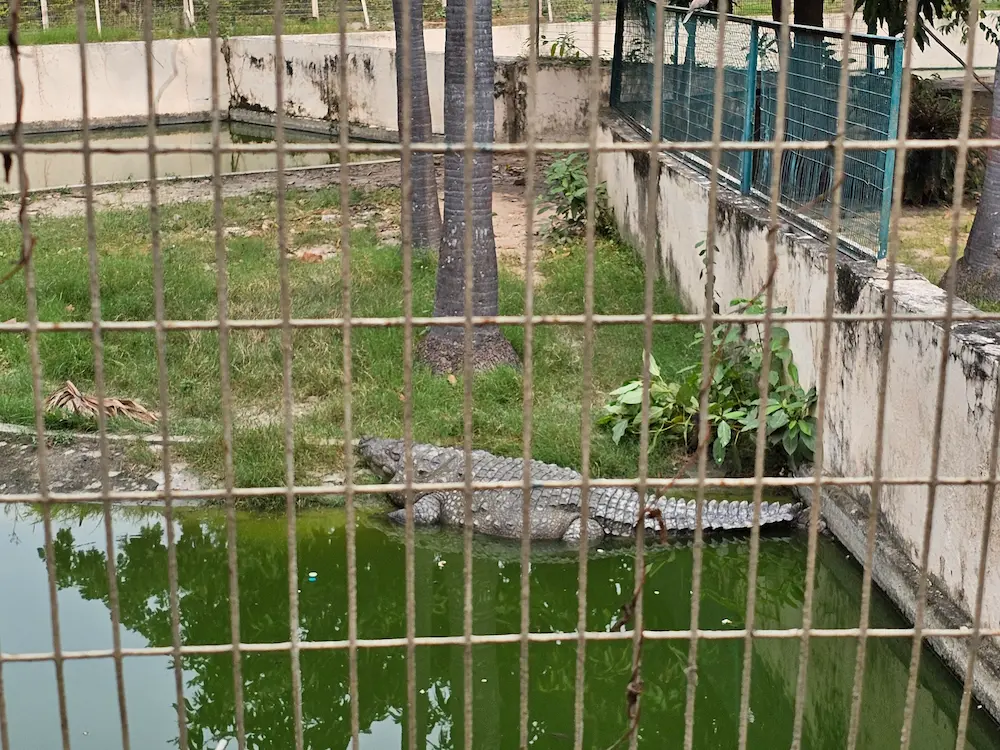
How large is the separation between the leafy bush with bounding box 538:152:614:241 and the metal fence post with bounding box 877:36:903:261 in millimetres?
4648

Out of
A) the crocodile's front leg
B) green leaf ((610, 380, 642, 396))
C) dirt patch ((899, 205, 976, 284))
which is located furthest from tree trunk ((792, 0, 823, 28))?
the crocodile's front leg

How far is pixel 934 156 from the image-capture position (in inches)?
366

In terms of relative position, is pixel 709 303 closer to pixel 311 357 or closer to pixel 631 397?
pixel 631 397

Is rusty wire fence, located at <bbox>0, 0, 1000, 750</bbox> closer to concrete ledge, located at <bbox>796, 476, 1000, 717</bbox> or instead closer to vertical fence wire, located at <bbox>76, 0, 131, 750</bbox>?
vertical fence wire, located at <bbox>76, 0, 131, 750</bbox>

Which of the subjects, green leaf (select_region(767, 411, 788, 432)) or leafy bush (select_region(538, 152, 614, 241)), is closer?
green leaf (select_region(767, 411, 788, 432))

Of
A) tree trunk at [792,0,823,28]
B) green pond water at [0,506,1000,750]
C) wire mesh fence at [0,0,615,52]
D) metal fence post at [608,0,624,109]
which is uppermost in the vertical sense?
wire mesh fence at [0,0,615,52]

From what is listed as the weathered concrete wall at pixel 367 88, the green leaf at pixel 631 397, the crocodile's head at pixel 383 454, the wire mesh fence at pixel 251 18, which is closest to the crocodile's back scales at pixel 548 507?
the crocodile's head at pixel 383 454

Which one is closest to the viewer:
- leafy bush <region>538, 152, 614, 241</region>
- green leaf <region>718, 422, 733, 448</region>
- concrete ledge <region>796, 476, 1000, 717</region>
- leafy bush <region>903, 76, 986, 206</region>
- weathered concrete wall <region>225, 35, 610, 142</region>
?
concrete ledge <region>796, 476, 1000, 717</region>

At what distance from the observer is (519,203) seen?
11500mm

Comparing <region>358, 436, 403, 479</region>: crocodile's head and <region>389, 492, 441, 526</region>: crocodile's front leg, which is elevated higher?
<region>358, 436, 403, 479</region>: crocodile's head

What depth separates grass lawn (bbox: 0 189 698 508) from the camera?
6523mm

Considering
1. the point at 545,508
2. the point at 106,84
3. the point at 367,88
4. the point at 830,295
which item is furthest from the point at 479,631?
the point at 106,84

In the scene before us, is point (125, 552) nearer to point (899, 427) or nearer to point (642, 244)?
point (899, 427)

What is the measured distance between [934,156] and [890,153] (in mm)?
4418
